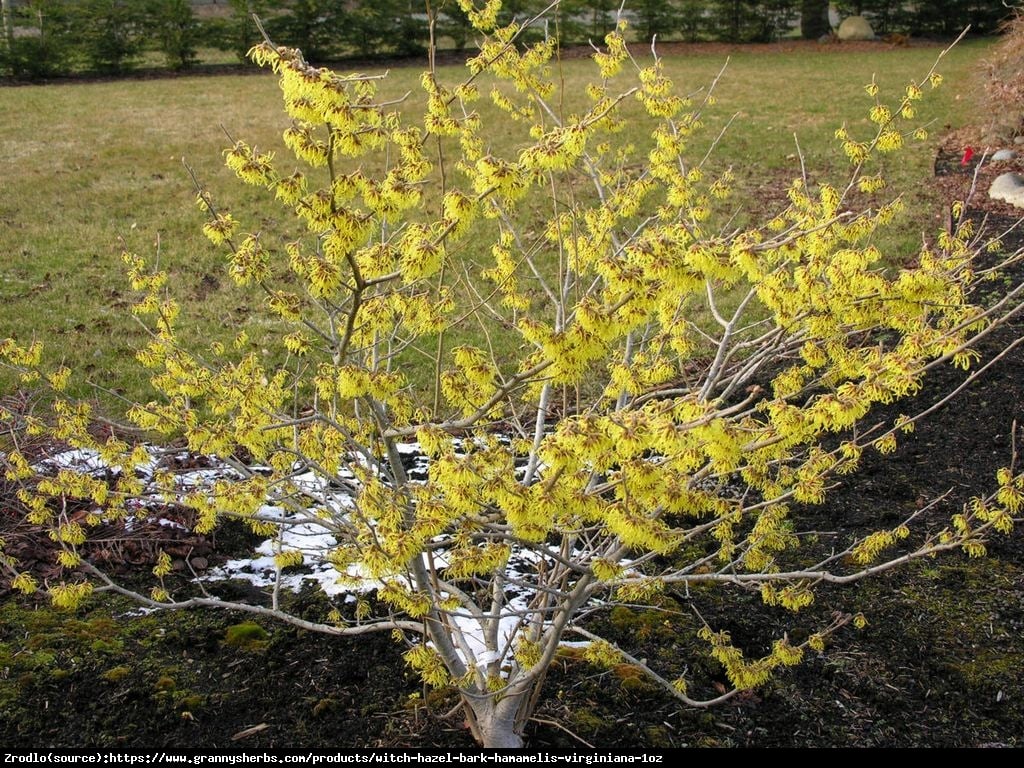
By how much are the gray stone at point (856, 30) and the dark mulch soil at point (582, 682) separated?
23485mm

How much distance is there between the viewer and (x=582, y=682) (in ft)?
12.9

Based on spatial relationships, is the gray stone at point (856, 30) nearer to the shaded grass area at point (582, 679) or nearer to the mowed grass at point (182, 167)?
the mowed grass at point (182, 167)

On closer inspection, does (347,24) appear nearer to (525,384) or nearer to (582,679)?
(582,679)

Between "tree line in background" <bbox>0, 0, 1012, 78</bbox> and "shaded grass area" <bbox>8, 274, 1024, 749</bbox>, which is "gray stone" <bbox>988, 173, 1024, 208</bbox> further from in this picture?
"tree line in background" <bbox>0, 0, 1012, 78</bbox>

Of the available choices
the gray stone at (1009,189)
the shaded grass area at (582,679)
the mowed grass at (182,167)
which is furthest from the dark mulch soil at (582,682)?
the gray stone at (1009,189)

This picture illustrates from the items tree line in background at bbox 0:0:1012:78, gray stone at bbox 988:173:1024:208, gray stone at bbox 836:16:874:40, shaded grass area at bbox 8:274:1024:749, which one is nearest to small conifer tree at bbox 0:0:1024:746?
A: shaded grass area at bbox 8:274:1024:749

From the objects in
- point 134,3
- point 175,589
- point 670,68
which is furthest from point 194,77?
point 175,589

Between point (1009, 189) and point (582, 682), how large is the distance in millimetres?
9839

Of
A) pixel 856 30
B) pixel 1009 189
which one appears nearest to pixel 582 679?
pixel 1009 189

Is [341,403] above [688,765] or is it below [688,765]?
above

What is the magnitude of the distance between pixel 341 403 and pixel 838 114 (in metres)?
13.1

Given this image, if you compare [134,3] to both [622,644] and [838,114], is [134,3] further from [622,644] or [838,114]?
[622,644]

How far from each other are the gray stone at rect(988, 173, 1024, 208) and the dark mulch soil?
25.4 feet

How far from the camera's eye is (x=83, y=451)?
16.2 feet
